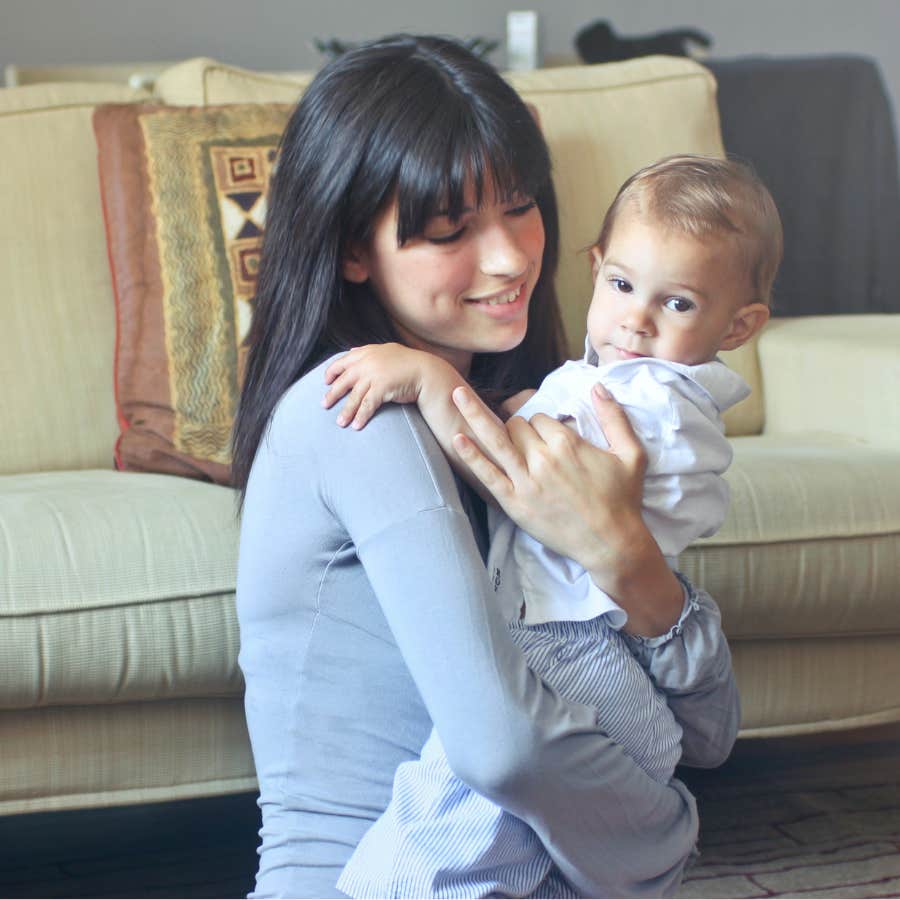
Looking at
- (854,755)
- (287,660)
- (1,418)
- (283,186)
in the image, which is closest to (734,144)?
(854,755)

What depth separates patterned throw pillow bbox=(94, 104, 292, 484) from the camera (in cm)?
177

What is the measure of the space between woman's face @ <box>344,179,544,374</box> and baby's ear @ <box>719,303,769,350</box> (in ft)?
0.59

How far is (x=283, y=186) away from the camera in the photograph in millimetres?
1129

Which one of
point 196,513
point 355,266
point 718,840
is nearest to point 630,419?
point 355,266

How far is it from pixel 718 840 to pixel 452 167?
1.11 meters

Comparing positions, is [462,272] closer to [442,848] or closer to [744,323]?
[744,323]

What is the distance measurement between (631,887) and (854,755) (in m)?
1.21

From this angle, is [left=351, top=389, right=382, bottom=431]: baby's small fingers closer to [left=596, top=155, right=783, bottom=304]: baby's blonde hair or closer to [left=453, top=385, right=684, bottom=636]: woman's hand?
[left=453, top=385, right=684, bottom=636]: woman's hand

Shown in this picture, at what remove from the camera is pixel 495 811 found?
3.01ft

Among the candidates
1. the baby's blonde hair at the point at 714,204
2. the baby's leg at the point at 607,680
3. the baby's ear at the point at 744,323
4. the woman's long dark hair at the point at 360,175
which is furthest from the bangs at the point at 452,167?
the baby's leg at the point at 607,680

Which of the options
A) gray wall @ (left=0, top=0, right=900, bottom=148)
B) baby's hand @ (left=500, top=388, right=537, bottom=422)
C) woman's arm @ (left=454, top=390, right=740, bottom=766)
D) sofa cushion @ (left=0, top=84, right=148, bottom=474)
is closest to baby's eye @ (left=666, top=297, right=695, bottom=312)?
woman's arm @ (left=454, top=390, right=740, bottom=766)

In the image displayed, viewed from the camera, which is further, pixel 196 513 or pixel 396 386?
pixel 196 513

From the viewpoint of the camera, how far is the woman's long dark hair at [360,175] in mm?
1056

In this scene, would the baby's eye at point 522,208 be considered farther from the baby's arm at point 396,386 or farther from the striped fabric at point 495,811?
the striped fabric at point 495,811
